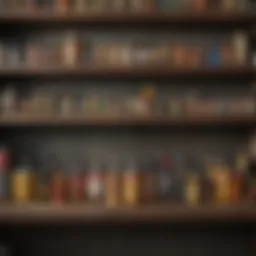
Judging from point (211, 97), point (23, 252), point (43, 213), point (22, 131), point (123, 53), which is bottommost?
point (23, 252)

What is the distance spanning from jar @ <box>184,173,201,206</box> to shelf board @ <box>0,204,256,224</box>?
6 centimetres

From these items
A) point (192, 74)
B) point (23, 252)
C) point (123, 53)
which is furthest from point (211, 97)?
point (23, 252)

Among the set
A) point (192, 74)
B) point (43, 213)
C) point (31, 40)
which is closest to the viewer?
point (43, 213)

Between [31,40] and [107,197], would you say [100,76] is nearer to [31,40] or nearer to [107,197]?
[31,40]

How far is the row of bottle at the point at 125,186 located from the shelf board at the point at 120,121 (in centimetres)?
24

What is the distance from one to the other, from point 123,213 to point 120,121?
0.45 meters

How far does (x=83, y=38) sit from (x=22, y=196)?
2.93ft

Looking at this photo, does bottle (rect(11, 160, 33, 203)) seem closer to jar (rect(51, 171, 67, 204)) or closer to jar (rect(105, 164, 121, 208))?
jar (rect(51, 171, 67, 204))

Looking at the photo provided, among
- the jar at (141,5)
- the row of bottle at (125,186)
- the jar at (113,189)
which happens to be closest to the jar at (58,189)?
the row of bottle at (125,186)

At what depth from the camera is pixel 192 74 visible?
6.66 feet

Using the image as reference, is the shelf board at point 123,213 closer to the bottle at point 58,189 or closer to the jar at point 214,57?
the bottle at point 58,189

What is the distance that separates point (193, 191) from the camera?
1.96 metres

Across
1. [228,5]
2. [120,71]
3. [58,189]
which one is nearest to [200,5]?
[228,5]

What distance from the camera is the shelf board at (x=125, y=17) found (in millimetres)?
1985
